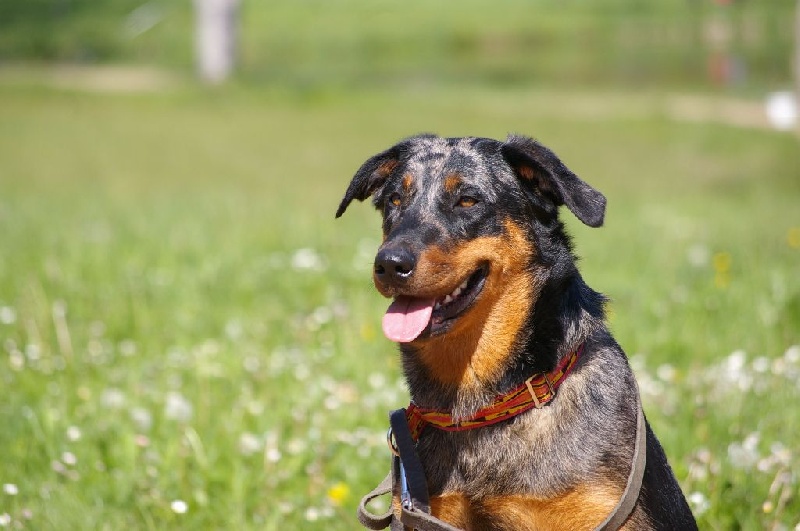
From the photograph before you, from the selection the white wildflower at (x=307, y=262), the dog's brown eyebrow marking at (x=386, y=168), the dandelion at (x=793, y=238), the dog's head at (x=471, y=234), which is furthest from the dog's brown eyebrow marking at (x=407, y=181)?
the dandelion at (x=793, y=238)

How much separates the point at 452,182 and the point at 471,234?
25 centimetres

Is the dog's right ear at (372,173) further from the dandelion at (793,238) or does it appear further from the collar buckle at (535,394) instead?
the dandelion at (793,238)

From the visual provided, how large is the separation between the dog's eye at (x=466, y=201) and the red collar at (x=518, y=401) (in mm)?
642

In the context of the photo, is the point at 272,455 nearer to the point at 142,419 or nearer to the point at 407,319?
the point at 142,419

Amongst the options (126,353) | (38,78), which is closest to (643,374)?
(126,353)

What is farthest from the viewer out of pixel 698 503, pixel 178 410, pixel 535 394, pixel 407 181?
pixel 178 410

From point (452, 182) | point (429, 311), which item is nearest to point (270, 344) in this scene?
point (452, 182)

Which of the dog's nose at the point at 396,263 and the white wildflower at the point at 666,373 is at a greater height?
the dog's nose at the point at 396,263

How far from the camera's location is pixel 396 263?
3.27 m

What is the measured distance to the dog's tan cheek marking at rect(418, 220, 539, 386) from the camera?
349 centimetres

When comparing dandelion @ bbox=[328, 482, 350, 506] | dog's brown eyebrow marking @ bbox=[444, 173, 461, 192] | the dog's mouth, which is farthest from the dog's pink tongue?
dandelion @ bbox=[328, 482, 350, 506]

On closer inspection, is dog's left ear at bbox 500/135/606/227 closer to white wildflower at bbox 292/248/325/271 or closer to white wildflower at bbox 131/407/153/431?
white wildflower at bbox 131/407/153/431

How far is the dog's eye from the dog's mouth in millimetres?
293

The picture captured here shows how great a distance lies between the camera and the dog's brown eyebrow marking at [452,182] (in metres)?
3.70
